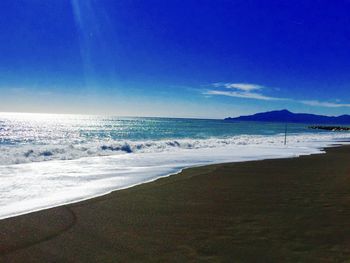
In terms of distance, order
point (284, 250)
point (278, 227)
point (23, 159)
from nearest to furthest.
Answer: point (284, 250)
point (278, 227)
point (23, 159)

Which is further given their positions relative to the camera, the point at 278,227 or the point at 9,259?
the point at 278,227

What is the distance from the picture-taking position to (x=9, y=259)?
16.6 feet

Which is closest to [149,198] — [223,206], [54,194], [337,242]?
[223,206]

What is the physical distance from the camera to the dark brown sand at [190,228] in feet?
17.3

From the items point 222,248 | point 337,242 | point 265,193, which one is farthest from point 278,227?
point 265,193

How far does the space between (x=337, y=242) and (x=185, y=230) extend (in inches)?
94.8

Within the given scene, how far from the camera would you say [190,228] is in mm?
6527

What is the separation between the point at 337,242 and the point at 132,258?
3118 mm

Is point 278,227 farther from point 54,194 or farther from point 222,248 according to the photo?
point 54,194

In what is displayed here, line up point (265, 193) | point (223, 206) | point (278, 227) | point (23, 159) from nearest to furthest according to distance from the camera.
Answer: point (278, 227)
point (223, 206)
point (265, 193)
point (23, 159)

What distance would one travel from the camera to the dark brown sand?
5.26 meters

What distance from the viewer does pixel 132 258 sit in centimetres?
510

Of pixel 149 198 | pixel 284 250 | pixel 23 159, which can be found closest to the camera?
pixel 284 250

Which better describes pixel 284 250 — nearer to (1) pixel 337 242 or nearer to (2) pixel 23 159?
(1) pixel 337 242
